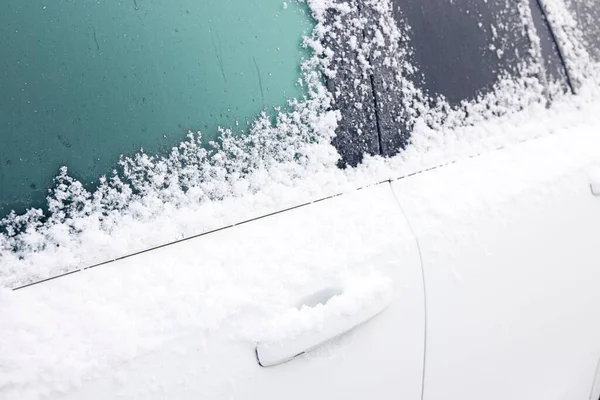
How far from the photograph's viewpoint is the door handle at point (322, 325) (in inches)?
40.8

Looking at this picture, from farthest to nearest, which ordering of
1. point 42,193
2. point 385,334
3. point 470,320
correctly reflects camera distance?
point 470,320 → point 385,334 → point 42,193

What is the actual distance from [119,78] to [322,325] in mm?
607

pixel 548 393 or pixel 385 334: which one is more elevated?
pixel 385 334

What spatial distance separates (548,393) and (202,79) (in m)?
1.37

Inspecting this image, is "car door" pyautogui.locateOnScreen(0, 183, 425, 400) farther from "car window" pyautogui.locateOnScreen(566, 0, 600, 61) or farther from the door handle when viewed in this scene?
"car window" pyautogui.locateOnScreen(566, 0, 600, 61)

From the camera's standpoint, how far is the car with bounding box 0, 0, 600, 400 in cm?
96

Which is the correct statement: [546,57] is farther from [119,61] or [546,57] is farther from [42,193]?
[42,193]

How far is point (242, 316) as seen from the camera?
→ 40.8 inches

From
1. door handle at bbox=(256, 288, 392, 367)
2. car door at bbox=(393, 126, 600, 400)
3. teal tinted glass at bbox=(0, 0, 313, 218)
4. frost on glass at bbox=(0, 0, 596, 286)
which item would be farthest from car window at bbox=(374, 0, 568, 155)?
door handle at bbox=(256, 288, 392, 367)

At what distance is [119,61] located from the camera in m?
1.05

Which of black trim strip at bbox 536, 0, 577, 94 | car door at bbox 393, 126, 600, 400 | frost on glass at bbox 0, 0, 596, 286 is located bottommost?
car door at bbox 393, 126, 600, 400

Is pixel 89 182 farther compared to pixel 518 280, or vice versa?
pixel 518 280

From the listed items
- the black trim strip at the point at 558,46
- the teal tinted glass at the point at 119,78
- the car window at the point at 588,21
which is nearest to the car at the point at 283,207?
the teal tinted glass at the point at 119,78

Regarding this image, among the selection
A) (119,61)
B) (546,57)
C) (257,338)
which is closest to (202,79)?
(119,61)
